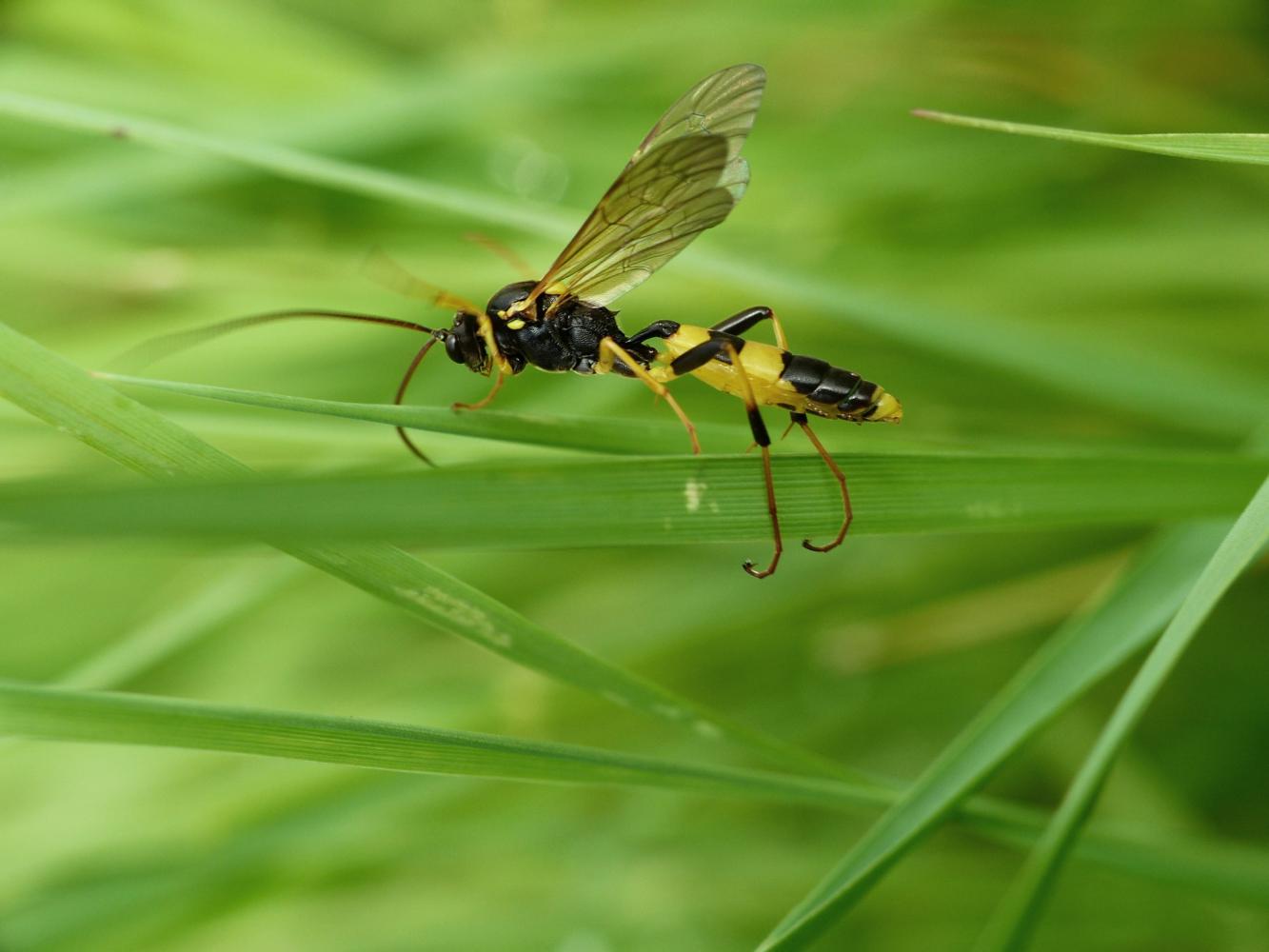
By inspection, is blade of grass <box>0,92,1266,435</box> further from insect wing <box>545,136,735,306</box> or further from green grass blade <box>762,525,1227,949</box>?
green grass blade <box>762,525,1227,949</box>

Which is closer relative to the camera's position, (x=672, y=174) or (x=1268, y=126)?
(x=672, y=174)

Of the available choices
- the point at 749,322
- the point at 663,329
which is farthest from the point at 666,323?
the point at 749,322

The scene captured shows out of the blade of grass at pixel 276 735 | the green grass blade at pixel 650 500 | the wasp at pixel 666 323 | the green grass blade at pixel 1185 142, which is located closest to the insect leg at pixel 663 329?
the wasp at pixel 666 323

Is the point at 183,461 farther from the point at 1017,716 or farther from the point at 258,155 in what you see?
the point at 1017,716

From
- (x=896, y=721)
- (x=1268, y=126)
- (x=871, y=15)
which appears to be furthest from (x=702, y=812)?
(x=1268, y=126)

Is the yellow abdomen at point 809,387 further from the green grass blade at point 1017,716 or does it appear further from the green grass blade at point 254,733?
the green grass blade at point 254,733

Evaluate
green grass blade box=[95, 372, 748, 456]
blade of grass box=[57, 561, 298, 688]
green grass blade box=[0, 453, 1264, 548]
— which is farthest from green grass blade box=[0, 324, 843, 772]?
blade of grass box=[57, 561, 298, 688]

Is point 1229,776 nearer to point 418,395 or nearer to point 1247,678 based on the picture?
point 1247,678
